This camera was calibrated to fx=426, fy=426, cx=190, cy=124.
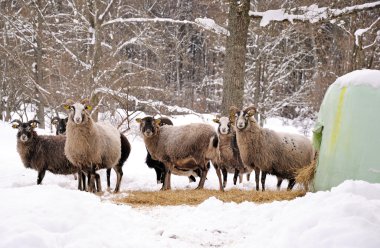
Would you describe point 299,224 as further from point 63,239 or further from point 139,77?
point 139,77

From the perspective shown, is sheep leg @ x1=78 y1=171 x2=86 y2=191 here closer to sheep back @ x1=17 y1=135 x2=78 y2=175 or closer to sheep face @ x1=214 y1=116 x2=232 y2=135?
sheep back @ x1=17 y1=135 x2=78 y2=175

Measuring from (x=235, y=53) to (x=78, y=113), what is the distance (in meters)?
4.67

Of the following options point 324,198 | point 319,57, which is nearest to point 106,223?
point 324,198

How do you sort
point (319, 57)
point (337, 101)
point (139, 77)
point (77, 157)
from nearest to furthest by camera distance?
point (337, 101) → point (77, 157) → point (139, 77) → point (319, 57)

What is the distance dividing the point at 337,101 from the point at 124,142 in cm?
646

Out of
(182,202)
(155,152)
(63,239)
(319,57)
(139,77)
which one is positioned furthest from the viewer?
(319,57)

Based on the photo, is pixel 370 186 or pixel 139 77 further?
pixel 139 77

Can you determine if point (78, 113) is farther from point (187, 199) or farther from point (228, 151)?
point (228, 151)

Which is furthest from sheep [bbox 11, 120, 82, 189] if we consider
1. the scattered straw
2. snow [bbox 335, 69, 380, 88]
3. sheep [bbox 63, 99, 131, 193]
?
snow [bbox 335, 69, 380, 88]

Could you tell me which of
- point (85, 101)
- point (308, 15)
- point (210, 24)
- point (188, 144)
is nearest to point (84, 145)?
point (85, 101)

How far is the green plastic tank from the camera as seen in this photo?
6172 millimetres

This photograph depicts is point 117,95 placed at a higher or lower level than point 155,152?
higher

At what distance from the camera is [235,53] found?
11.6m

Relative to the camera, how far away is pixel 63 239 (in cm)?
426
